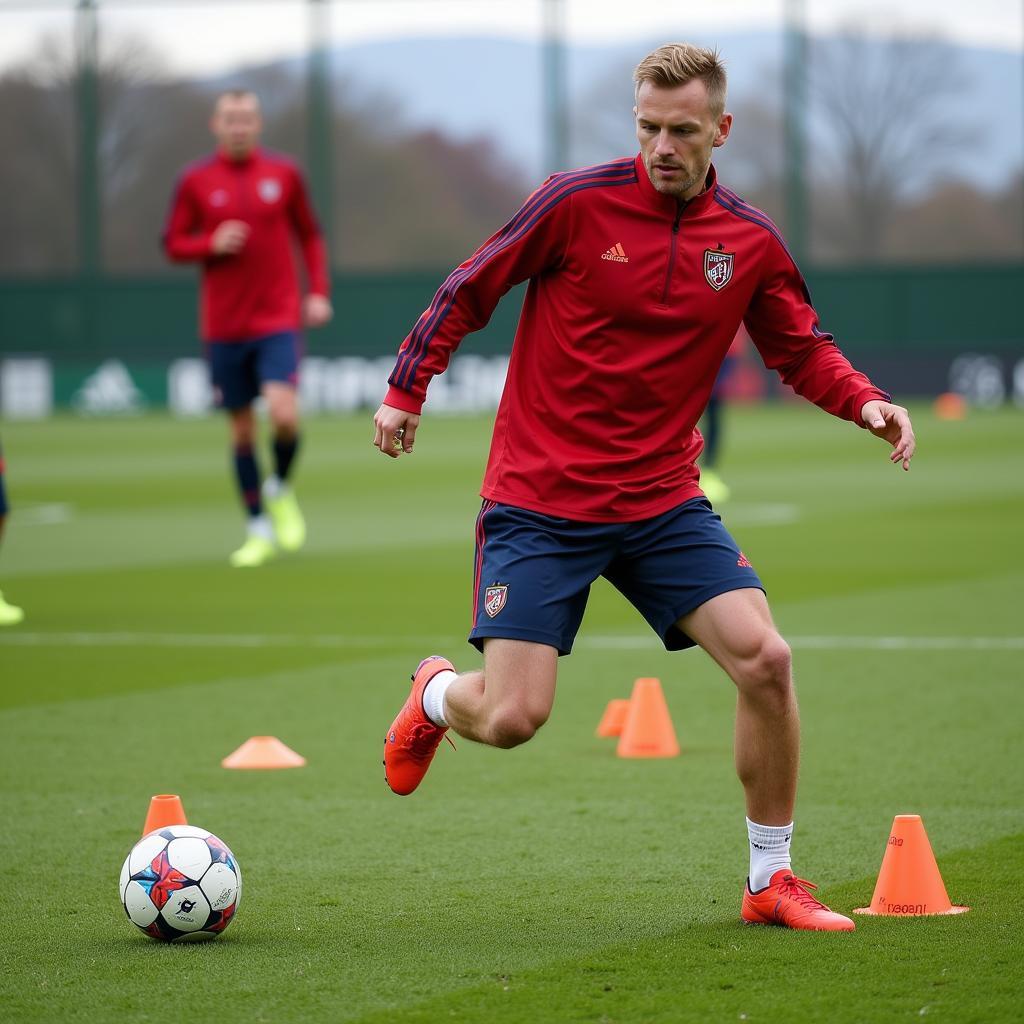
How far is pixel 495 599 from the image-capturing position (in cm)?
509

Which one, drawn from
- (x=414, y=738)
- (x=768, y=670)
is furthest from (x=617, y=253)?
(x=414, y=738)

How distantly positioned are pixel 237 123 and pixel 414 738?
27.0 ft

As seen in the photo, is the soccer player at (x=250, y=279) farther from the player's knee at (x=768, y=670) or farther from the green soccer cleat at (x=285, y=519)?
the player's knee at (x=768, y=670)

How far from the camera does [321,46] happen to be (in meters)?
42.1

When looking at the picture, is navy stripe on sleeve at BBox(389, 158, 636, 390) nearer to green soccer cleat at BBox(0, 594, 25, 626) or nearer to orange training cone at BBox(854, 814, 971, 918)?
orange training cone at BBox(854, 814, 971, 918)

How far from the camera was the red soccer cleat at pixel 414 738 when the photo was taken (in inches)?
214

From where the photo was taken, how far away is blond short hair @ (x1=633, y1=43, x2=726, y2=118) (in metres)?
4.91

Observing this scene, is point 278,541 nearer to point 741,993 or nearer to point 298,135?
point 741,993

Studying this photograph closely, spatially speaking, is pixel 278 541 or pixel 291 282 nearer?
pixel 291 282

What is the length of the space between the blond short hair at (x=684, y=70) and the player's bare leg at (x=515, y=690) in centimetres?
139

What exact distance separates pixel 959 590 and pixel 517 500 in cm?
698

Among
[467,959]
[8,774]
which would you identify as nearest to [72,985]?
[467,959]

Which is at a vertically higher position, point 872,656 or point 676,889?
point 676,889

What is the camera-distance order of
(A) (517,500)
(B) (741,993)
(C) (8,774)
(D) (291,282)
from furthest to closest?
(D) (291,282)
(C) (8,774)
(A) (517,500)
(B) (741,993)
